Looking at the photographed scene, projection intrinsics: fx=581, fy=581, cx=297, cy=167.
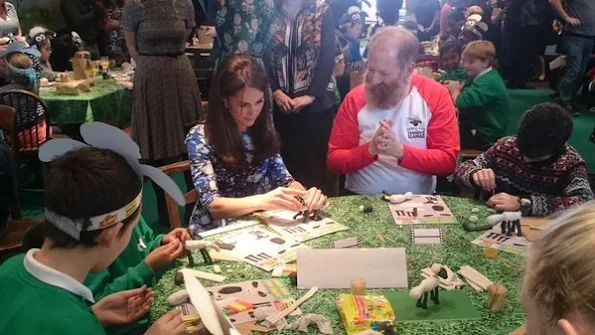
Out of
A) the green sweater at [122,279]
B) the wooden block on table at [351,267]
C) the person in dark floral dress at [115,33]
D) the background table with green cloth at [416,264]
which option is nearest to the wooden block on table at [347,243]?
the background table with green cloth at [416,264]

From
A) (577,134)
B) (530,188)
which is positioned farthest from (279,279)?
(577,134)

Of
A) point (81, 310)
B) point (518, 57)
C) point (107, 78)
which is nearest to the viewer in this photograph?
point (81, 310)

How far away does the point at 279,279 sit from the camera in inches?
70.4

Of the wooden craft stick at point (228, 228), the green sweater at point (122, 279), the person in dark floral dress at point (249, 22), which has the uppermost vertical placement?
the person in dark floral dress at point (249, 22)

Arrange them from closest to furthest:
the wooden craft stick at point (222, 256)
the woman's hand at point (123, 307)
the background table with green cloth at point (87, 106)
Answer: the woman's hand at point (123, 307), the wooden craft stick at point (222, 256), the background table with green cloth at point (87, 106)

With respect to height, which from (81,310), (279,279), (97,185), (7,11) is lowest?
(279,279)

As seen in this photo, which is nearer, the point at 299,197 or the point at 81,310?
the point at 81,310

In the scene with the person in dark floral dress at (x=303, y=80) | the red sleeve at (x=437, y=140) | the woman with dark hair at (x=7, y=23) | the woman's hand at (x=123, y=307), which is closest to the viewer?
the woman's hand at (x=123, y=307)

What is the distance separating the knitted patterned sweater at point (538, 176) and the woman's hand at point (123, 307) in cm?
152

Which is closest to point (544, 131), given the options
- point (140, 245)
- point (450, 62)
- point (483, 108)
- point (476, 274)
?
point (476, 274)

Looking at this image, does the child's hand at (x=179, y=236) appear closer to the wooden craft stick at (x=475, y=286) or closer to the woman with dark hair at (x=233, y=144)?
the woman with dark hair at (x=233, y=144)

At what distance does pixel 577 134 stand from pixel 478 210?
15.6 ft

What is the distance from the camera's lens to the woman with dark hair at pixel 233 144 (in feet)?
8.03

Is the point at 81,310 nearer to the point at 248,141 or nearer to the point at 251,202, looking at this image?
the point at 251,202
